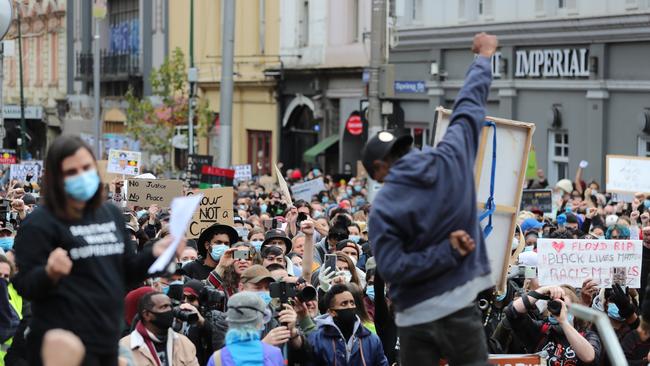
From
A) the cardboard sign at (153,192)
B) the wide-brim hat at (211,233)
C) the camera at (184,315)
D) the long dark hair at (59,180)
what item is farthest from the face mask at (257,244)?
the long dark hair at (59,180)

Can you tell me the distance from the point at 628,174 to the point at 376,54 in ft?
19.5

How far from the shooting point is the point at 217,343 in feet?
29.7

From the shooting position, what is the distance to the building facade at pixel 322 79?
41219 mm

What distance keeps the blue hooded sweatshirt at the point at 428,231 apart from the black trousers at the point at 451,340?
46 millimetres

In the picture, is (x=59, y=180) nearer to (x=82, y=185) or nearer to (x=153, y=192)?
(x=82, y=185)

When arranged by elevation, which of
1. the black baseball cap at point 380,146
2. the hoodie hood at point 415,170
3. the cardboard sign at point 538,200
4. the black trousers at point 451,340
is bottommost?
the cardboard sign at point 538,200

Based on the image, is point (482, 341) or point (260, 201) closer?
point (482, 341)

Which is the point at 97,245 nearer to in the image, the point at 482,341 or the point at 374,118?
the point at 482,341

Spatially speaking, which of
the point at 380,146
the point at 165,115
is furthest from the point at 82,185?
the point at 165,115

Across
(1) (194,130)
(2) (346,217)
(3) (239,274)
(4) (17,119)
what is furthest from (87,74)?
(3) (239,274)

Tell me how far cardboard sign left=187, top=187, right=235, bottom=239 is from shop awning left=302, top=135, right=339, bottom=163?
25693 millimetres

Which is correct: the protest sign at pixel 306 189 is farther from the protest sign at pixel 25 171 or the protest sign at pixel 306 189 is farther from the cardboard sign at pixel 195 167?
the protest sign at pixel 25 171

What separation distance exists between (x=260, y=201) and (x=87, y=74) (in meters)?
39.8

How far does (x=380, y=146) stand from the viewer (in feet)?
20.1
